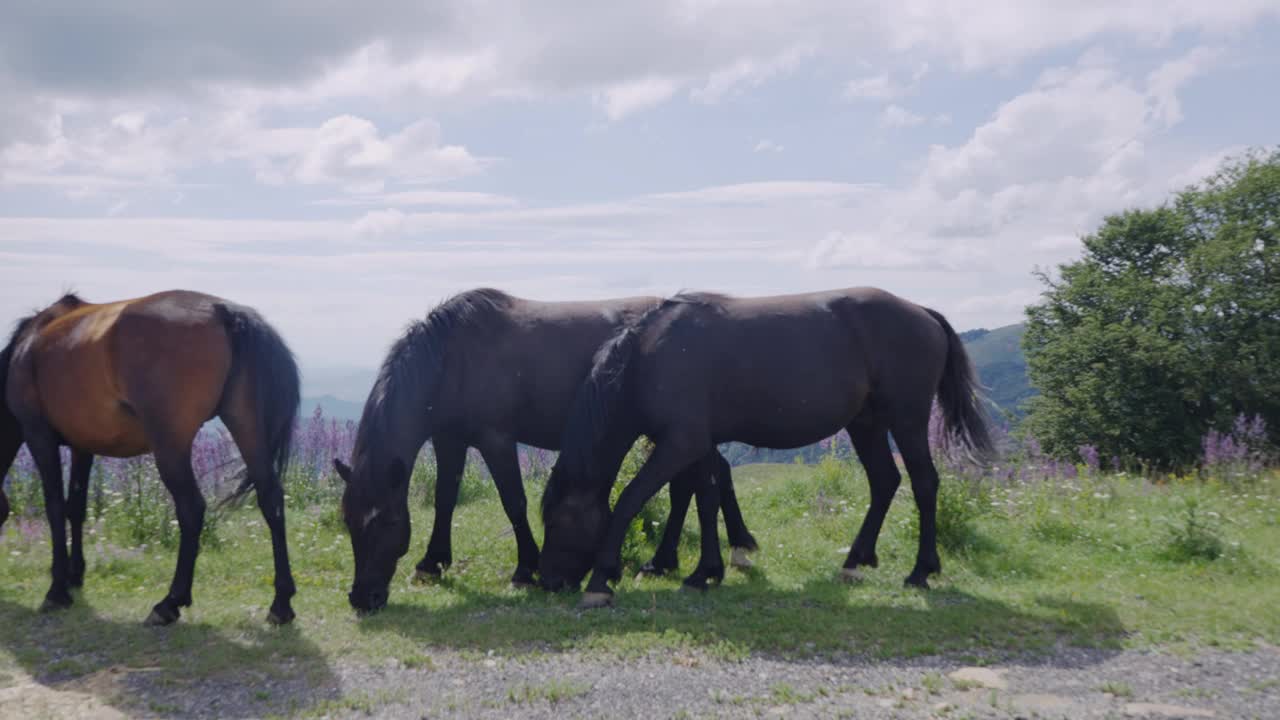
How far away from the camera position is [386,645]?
582 centimetres

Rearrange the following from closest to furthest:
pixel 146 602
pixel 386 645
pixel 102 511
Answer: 1. pixel 386 645
2. pixel 146 602
3. pixel 102 511

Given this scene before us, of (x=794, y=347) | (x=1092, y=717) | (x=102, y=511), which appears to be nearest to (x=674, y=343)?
(x=794, y=347)

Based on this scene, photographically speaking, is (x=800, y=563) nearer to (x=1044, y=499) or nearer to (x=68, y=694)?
(x=1044, y=499)

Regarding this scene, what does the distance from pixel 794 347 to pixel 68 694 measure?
227 inches

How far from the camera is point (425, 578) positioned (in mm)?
7871

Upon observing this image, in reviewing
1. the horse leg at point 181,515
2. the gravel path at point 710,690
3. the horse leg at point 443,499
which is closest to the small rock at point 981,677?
the gravel path at point 710,690

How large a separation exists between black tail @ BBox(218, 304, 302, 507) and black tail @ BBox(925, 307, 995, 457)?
5.77 meters

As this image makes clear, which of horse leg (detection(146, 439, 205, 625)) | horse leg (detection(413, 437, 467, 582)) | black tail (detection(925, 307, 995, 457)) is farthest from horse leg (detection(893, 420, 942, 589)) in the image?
horse leg (detection(146, 439, 205, 625))

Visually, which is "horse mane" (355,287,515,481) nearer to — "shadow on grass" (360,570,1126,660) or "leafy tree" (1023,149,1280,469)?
"shadow on grass" (360,570,1126,660)

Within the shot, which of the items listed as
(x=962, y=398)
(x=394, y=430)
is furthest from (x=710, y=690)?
(x=962, y=398)

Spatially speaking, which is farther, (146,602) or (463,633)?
(146,602)

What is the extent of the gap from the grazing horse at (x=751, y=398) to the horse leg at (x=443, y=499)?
1.23m

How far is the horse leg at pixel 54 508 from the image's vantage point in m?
7.08

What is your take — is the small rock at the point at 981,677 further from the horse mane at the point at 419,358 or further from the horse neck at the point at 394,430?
the horse mane at the point at 419,358
